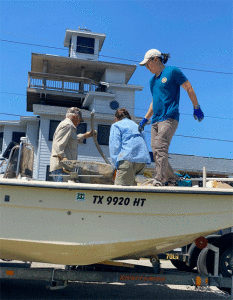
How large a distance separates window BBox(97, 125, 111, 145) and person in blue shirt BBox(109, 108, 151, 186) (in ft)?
58.0

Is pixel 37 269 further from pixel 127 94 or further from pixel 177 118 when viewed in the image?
pixel 127 94

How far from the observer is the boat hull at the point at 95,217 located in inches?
133

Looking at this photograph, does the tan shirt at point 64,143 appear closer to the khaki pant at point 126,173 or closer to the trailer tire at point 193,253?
the khaki pant at point 126,173

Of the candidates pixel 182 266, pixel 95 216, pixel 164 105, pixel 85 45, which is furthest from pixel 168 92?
pixel 85 45

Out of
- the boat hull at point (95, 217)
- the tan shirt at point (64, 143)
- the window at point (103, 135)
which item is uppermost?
the window at point (103, 135)

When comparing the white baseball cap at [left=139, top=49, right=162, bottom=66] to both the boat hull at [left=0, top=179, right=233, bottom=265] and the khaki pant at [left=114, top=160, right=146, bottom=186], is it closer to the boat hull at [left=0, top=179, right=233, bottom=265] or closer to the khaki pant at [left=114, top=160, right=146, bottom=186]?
the khaki pant at [left=114, top=160, right=146, bottom=186]

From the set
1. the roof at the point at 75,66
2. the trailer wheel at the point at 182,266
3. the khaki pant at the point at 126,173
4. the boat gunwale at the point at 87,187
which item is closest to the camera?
the boat gunwale at the point at 87,187

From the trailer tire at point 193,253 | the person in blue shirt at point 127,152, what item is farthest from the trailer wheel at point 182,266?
the person in blue shirt at point 127,152

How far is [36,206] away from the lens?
3.39m

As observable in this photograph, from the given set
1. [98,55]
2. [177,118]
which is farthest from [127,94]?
[177,118]

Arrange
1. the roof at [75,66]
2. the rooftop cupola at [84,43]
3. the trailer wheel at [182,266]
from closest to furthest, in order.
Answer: the trailer wheel at [182,266] < the roof at [75,66] < the rooftop cupola at [84,43]

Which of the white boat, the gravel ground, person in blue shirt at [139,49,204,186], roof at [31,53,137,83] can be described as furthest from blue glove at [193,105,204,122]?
roof at [31,53,137,83]

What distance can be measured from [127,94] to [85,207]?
21.1 meters

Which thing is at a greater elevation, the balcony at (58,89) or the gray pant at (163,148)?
the balcony at (58,89)
